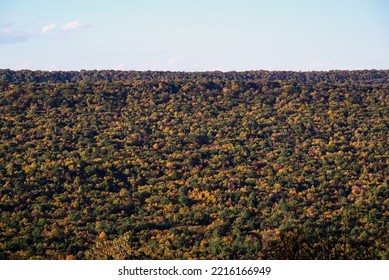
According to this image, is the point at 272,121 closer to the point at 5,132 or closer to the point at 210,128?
the point at 210,128

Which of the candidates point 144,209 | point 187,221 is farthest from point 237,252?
point 144,209

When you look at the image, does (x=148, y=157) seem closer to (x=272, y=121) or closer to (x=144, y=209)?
(x=144, y=209)

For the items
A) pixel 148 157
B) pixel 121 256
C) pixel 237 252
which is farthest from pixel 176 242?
pixel 148 157

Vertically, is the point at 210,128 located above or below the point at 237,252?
above

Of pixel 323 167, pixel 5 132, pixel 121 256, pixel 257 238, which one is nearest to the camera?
pixel 121 256

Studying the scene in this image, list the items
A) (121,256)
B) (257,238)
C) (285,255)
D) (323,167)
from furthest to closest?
(323,167), (257,238), (121,256), (285,255)

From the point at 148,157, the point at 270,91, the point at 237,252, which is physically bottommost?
the point at 237,252

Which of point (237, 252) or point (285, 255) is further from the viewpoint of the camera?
point (237, 252)
